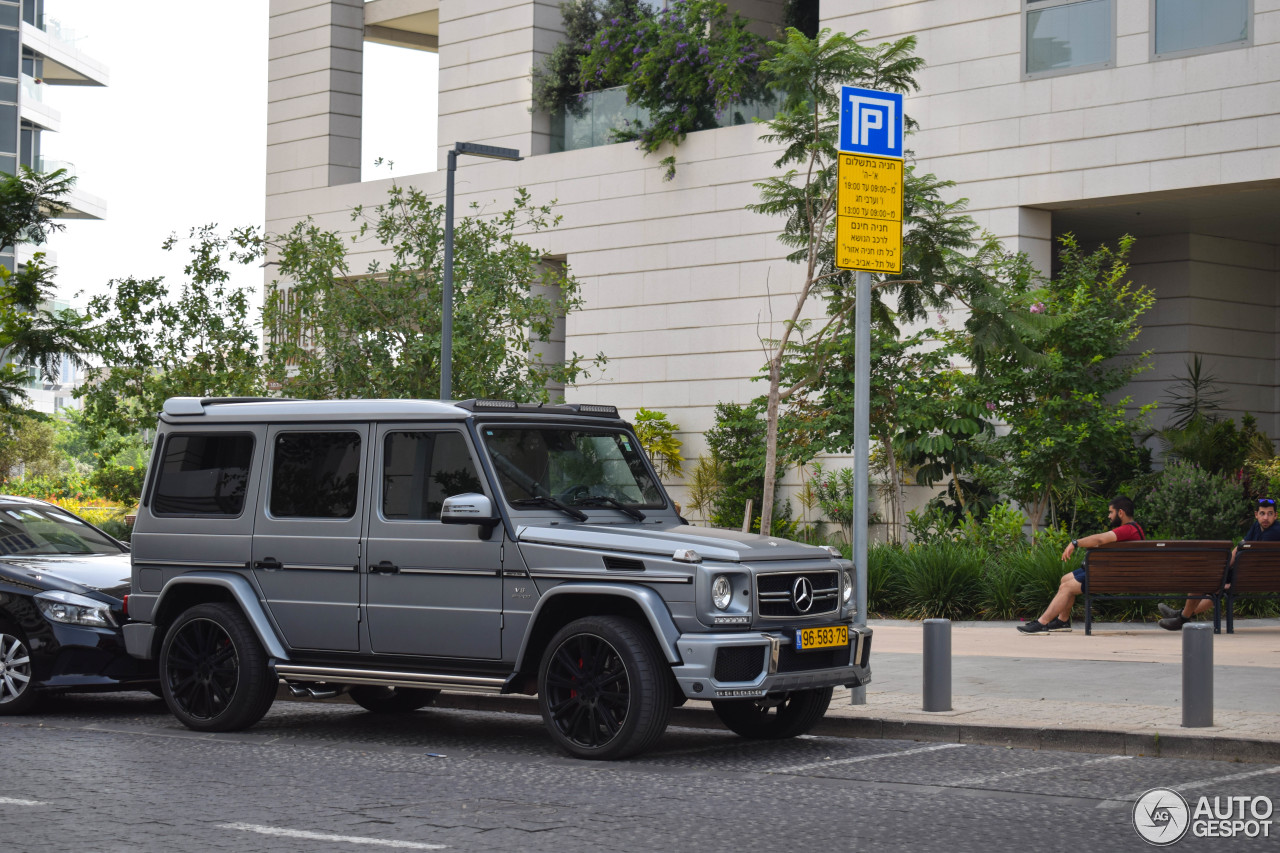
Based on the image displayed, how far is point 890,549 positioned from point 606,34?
13561 millimetres

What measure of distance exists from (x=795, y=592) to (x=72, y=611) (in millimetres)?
5229

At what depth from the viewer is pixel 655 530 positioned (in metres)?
9.12

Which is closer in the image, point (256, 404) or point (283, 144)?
point (256, 404)

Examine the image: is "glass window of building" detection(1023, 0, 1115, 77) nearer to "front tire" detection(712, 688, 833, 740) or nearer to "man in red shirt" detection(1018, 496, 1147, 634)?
"man in red shirt" detection(1018, 496, 1147, 634)

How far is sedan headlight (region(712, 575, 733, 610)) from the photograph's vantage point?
8516 mm

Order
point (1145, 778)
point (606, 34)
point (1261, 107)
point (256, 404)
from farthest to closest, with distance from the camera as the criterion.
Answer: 1. point (606, 34)
2. point (1261, 107)
3. point (256, 404)
4. point (1145, 778)

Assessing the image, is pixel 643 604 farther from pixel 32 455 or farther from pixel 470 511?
pixel 32 455


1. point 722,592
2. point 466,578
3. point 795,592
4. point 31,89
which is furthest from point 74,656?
point 31,89

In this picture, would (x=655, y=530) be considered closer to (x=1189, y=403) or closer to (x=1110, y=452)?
(x=1110, y=452)

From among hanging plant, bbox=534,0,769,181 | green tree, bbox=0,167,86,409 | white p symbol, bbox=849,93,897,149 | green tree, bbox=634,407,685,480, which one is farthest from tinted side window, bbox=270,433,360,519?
green tree, bbox=634,407,685,480

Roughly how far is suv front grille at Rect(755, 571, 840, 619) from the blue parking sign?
2954 mm

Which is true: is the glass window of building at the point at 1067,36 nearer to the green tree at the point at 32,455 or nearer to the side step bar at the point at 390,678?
the side step bar at the point at 390,678

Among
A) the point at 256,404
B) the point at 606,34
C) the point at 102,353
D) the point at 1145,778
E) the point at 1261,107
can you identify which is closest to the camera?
the point at 1145,778

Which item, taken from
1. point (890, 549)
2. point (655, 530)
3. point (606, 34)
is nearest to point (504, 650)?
point (655, 530)
